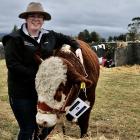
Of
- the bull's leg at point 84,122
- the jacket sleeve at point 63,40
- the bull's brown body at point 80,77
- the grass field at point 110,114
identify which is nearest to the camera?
the bull's brown body at point 80,77

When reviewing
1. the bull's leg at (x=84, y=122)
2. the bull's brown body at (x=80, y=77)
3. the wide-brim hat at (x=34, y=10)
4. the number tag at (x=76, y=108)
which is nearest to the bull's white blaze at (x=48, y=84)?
the bull's brown body at (x=80, y=77)

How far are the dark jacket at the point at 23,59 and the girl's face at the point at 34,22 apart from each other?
12 centimetres

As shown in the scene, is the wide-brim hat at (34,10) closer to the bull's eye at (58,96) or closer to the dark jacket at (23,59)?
the dark jacket at (23,59)

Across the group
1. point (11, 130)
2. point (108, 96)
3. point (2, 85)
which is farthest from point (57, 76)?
point (2, 85)

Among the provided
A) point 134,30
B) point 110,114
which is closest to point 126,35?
point 134,30

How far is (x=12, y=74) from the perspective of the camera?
19.1 ft

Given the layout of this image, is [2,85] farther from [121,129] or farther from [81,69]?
[81,69]

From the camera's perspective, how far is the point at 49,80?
545cm

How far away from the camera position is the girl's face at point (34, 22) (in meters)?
5.83

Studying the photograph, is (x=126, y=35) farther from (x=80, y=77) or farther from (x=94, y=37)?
(x=80, y=77)

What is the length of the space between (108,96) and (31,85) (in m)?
6.78

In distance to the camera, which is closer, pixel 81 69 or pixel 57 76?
pixel 57 76

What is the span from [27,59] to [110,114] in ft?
15.0

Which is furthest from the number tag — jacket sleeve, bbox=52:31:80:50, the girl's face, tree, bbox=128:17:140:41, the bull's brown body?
tree, bbox=128:17:140:41
